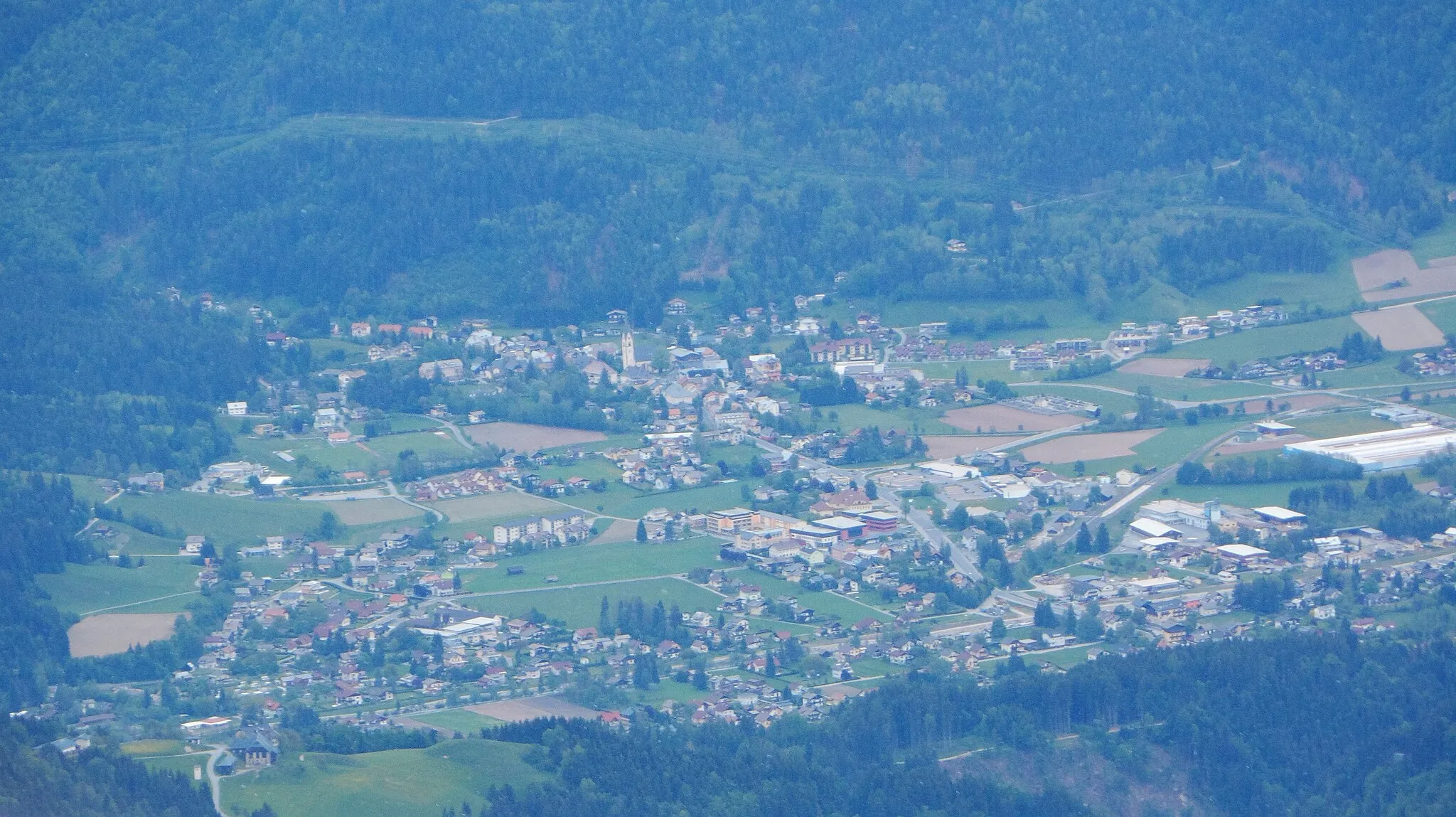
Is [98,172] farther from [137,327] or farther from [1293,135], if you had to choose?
[1293,135]

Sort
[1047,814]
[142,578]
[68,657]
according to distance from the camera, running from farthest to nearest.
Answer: [142,578] < [68,657] < [1047,814]

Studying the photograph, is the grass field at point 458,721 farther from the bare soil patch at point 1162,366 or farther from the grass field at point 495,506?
the bare soil patch at point 1162,366

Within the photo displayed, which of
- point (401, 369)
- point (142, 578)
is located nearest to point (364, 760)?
point (142, 578)

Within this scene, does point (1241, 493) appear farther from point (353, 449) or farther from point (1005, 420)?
point (353, 449)

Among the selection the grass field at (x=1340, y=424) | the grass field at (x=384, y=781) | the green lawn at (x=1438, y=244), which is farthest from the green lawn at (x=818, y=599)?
the green lawn at (x=1438, y=244)

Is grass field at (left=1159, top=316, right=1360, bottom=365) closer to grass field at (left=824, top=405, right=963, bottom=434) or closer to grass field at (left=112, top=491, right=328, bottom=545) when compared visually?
grass field at (left=824, top=405, right=963, bottom=434)
